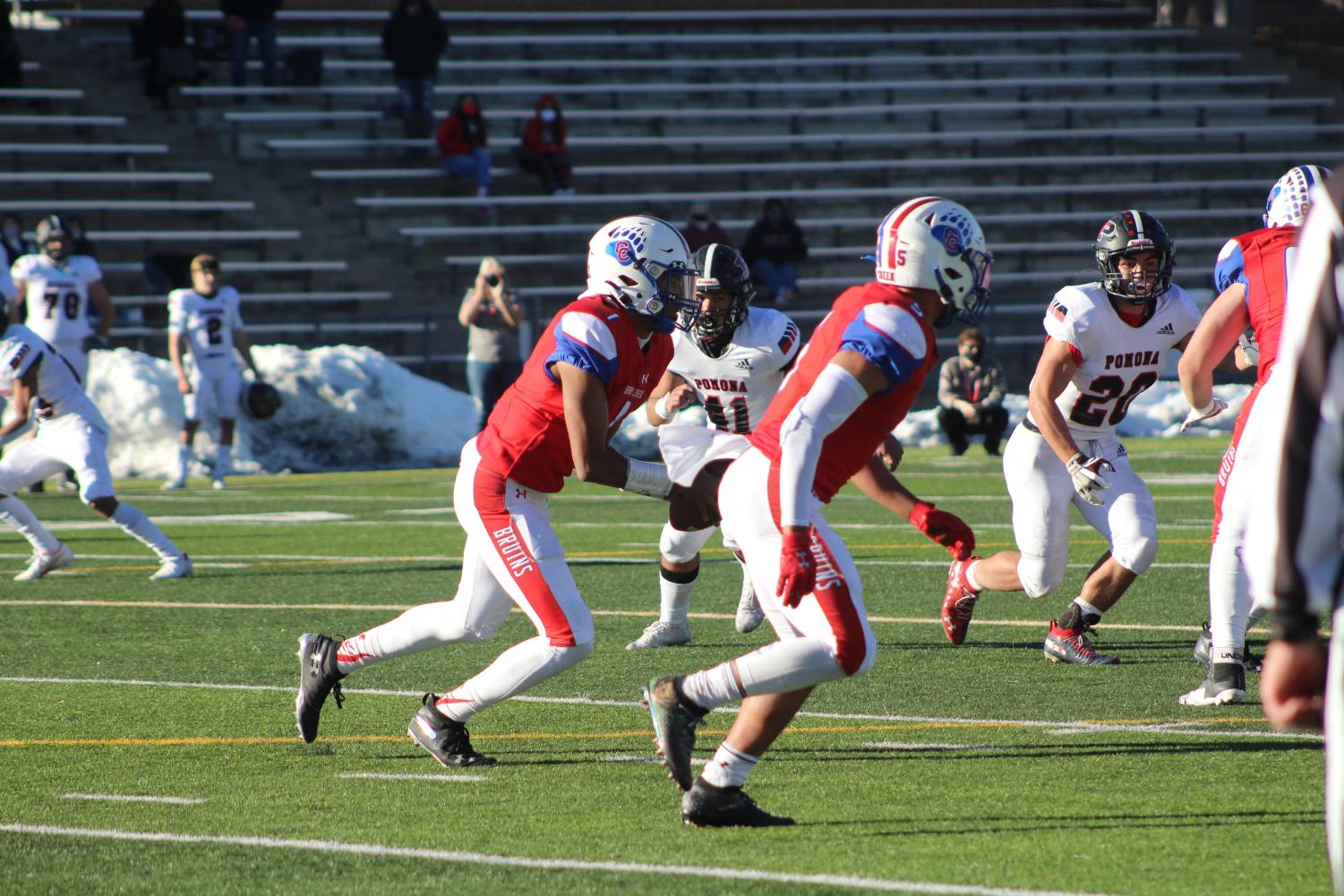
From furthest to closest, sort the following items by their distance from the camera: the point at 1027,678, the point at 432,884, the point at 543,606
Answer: the point at 1027,678 < the point at 543,606 < the point at 432,884

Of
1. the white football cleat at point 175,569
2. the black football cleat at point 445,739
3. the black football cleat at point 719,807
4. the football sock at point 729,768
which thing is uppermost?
the football sock at point 729,768

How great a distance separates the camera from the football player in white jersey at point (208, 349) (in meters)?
16.6

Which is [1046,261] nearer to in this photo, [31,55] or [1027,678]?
[31,55]

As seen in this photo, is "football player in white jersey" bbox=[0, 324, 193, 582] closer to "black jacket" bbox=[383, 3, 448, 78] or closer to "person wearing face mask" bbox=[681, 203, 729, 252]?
"person wearing face mask" bbox=[681, 203, 729, 252]

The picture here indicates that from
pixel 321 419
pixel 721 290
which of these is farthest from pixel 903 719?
pixel 321 419

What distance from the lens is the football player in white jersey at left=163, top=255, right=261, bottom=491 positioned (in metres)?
16.6

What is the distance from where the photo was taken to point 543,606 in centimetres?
538

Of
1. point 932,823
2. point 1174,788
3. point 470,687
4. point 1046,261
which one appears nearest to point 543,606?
point 470,687

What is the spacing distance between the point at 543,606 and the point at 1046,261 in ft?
66.0

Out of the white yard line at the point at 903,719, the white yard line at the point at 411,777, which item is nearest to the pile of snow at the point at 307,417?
the white yard line at the point at 903,719

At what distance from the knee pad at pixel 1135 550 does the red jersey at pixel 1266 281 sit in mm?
977

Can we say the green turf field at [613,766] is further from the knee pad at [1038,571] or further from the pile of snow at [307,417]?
the pile of snow at [307,417]

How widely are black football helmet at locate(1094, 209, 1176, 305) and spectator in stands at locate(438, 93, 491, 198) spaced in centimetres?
1679

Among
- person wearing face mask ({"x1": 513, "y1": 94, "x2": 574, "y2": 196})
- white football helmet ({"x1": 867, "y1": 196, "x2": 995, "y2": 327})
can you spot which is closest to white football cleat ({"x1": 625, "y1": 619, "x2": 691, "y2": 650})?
white football helmet ({"x1": 867, "y1": 196, "x2": 995, "y2": 327})
